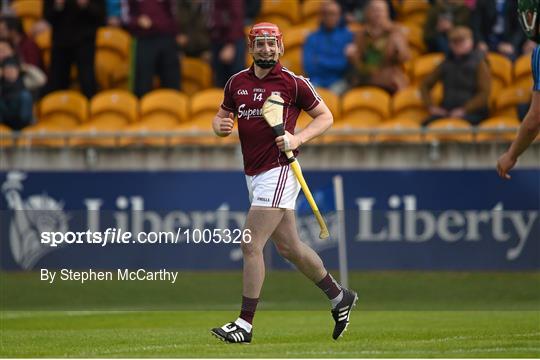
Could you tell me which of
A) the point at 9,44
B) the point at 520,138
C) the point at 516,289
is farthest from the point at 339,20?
the point at 520,138

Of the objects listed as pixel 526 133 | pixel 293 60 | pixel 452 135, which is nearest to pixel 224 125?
pixel 526 133

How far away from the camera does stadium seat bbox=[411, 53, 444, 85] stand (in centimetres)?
2069

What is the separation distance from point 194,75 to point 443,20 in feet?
12.8

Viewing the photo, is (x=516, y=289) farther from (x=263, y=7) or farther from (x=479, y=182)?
(x=263, y=7)

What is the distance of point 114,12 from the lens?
22.7 m

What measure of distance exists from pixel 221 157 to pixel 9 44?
4311mm

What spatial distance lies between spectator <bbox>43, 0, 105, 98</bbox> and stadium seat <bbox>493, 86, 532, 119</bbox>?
5.92 metres

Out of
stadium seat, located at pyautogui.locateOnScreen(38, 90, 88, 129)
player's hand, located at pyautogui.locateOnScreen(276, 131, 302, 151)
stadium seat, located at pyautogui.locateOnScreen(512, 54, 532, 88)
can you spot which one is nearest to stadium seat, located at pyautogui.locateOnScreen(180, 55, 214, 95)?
stadium seat, located at pyautogui.locateOnScreen(38, 90, 88, 129)

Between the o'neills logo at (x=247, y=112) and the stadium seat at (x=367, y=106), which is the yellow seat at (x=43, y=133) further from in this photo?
the o'neills logo at (x=247, y=112)

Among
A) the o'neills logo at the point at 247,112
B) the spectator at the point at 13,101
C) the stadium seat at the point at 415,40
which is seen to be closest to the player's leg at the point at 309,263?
the o'neills logo at the point at 247,112

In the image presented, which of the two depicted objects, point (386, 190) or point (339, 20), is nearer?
point (386, 190)

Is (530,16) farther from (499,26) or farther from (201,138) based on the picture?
(499,26)

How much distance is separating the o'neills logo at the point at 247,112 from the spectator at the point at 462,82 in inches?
341

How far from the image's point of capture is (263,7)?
23.0 m
